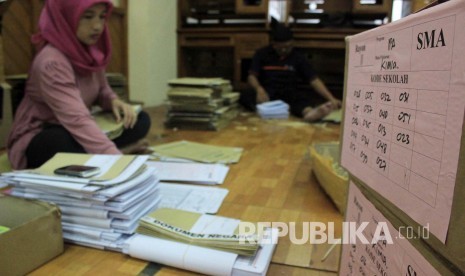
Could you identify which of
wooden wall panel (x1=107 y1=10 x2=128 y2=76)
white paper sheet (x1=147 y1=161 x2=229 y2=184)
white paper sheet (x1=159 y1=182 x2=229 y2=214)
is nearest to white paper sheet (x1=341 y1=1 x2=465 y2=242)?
white paper sheet (x1=159 y1=182 x2=229 y2=214)

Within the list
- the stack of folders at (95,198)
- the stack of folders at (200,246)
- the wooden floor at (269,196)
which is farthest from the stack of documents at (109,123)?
the stack of folders at (200,246)

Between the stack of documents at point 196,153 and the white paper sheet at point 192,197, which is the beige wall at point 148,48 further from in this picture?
the white paper sheet at point 192,197

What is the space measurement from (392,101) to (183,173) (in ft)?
3.42

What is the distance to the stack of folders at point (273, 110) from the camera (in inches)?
114

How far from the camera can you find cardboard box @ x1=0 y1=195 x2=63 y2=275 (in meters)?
0.73

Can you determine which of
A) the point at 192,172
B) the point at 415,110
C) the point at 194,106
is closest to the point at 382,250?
the point at 415,110

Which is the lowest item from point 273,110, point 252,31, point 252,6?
point 273,110

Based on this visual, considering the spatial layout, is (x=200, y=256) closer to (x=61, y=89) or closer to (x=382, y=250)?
(x=382, y=250)

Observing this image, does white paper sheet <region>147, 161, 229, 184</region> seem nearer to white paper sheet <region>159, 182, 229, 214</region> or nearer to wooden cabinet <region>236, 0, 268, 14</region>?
white paper sheet <region>159, 182, 229, 214</region>

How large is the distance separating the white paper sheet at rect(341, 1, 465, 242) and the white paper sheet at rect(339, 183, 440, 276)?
41 millimetres

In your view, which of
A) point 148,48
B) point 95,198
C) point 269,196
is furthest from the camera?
point 148,48

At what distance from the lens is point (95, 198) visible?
866 mm

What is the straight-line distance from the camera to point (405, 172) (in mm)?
406

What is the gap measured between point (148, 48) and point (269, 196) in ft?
7.67
